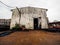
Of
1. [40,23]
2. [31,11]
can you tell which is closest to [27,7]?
[31,11]

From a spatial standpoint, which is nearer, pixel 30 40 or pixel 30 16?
pixel 30 40

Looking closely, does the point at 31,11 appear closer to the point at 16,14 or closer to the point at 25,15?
the point at 25,15

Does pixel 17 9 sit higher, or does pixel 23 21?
pixel 17 9

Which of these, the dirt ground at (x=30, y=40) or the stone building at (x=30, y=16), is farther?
the stone building at (x=30, y=16)

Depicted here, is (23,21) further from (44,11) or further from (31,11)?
(44,11)

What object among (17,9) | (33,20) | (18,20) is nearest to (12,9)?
(17,9)

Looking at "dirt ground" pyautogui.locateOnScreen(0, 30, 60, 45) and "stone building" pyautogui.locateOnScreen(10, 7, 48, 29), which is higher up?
"stone building" pyautogui.locateOnScreen(10, 7, 48, 29)

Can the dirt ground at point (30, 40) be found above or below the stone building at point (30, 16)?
below

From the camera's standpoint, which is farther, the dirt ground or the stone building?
the stone building

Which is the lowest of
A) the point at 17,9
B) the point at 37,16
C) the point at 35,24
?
the point at 35,24

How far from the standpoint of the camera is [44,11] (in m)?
21.6

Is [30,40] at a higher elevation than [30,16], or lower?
lower

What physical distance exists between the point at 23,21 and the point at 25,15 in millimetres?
1225

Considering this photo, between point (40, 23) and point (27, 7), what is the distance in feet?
12.9
